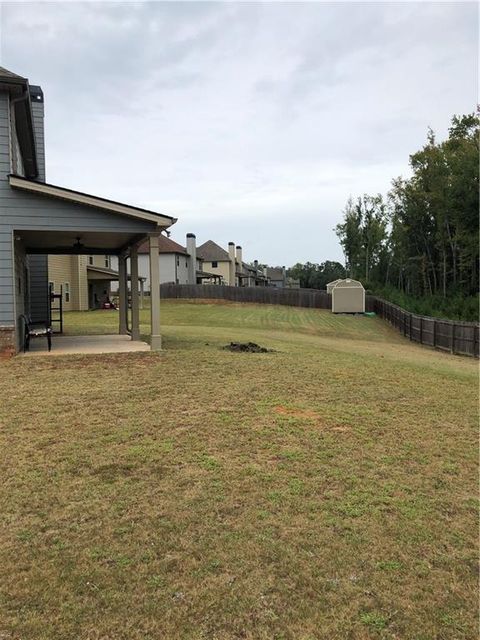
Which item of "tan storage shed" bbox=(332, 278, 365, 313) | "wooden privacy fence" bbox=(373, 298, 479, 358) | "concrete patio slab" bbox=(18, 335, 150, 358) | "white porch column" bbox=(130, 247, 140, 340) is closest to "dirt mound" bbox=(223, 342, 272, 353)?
"concrete patio slab" bbox=(18, 335, 150, 358)

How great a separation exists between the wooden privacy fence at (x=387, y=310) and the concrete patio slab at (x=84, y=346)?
12366 mm

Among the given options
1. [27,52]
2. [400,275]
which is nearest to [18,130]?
[27,52]

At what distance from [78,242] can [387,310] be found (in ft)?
84.1

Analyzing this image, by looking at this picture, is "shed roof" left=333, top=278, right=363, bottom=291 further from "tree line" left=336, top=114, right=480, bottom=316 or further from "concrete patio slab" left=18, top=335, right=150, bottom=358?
"concrete patio slab" left=18, top=335, right=150, bottom=358

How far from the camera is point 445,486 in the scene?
173 inches

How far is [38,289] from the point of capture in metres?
16.2

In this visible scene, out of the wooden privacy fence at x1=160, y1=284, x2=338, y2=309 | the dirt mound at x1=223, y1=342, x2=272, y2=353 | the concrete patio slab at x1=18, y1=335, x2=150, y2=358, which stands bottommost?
the dirt mound at x1=223, y1=342, x2=272, y2=353

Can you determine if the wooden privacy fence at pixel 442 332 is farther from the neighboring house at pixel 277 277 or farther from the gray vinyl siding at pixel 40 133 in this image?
the neighboring house at pixel 277 277

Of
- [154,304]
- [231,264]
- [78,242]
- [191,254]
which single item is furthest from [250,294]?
[154,304]

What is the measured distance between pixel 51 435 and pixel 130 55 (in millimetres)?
9374

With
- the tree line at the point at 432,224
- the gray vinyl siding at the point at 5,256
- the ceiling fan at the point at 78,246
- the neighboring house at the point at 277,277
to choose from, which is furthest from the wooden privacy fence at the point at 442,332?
the neighboring house at the point at 277,277

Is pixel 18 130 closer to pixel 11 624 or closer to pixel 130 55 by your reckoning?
pixel 130 55

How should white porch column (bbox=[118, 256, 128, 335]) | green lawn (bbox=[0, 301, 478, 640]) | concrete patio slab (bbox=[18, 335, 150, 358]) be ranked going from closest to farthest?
green lawn (bbox=[0, 301, 478, 640]), concrete patio slab (bbox=[18, 335, 150, 358]), white porch column (bbox=[118, 256, 128, 335])

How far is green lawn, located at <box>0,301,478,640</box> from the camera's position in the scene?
2.68m
